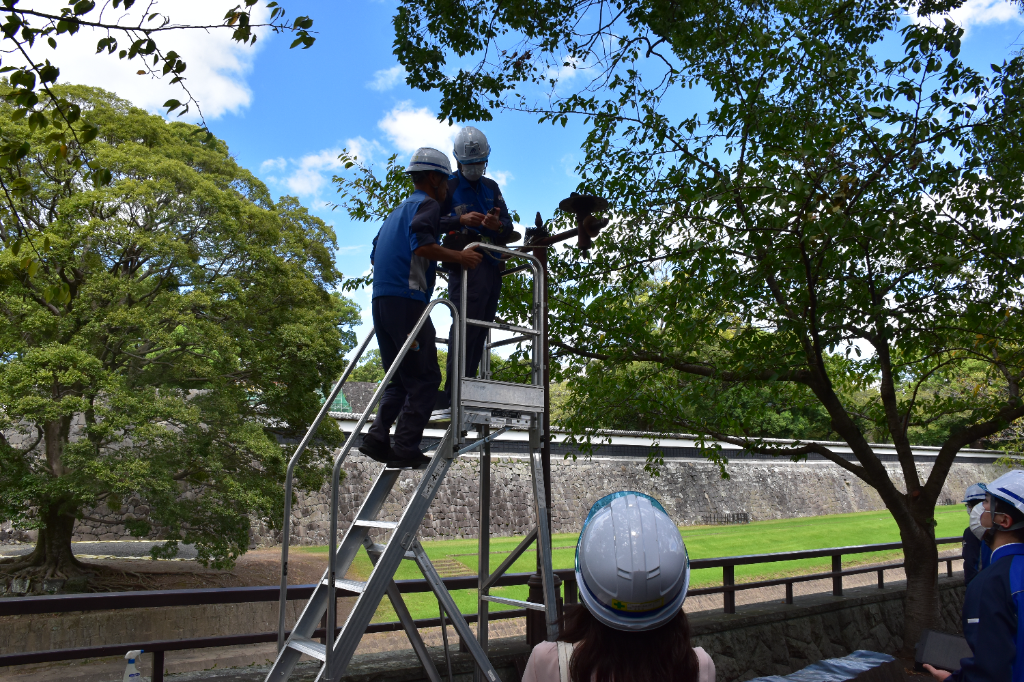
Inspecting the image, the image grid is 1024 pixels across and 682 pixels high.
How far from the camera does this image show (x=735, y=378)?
8.87 m

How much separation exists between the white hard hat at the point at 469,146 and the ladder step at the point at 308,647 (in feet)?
9.76

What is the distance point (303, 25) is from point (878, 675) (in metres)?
5.18

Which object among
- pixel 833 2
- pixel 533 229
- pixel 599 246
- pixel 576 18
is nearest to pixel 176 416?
pixel 599 246

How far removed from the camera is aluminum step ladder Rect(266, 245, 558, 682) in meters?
3.62

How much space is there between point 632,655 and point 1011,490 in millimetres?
2320

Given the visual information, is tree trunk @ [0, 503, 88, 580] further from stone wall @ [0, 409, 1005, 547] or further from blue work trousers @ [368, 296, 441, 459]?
blue work trousers @ [368, 296, 441, 459]

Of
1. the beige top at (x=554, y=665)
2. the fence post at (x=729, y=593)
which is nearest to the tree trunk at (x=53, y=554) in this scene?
the fence post at (x=729, y=593)

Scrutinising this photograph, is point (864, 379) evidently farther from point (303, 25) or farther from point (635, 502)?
point (635, 502)

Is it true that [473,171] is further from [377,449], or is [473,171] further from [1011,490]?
[1011,490]

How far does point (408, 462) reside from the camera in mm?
4293

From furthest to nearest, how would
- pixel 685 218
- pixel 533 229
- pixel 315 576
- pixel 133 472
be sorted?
pixel 315 576, pixel 133 472, pixel 685 218, pixel 533 229

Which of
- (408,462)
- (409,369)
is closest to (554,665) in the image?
(408,462)

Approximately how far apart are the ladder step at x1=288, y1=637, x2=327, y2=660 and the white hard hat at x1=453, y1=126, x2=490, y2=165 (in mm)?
2974

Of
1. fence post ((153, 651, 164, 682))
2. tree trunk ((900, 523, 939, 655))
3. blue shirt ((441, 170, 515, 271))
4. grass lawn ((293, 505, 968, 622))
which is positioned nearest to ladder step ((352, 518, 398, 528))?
fence post ((153, 651, 164, 682))
